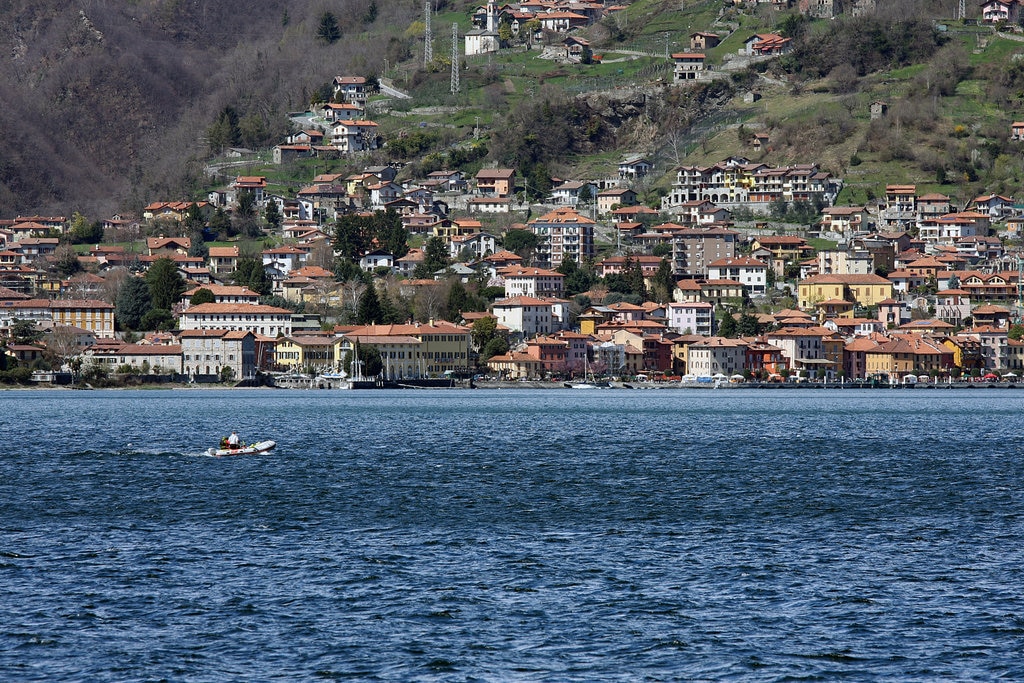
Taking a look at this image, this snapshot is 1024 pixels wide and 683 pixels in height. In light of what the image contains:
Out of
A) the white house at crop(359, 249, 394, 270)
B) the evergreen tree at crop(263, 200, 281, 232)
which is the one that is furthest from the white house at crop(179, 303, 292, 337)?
the evergreen tree at crop(263, 200, 281, 232)

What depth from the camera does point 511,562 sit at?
25906mm

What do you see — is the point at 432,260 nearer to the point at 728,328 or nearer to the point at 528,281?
the point at 528,281

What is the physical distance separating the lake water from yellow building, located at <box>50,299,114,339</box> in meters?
79.1

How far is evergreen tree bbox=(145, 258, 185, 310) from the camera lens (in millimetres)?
134125

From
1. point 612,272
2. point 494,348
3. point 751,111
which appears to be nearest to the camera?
point 494,348

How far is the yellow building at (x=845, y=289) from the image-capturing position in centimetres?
13462

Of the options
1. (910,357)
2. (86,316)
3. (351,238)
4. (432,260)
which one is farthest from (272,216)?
(910,357)

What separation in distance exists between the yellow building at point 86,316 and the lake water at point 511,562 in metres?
79.1

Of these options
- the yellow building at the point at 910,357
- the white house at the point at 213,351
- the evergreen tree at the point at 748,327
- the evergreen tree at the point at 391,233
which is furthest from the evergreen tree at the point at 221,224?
the yellow building at the point at 910,357

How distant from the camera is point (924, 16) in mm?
189500

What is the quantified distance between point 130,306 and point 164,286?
356 cm

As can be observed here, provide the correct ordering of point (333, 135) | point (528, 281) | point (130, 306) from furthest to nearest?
point (333, 135)
point (528, 281)
point (130, 306)

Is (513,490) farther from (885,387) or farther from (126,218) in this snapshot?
(126,218)

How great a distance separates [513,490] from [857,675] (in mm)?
20228
